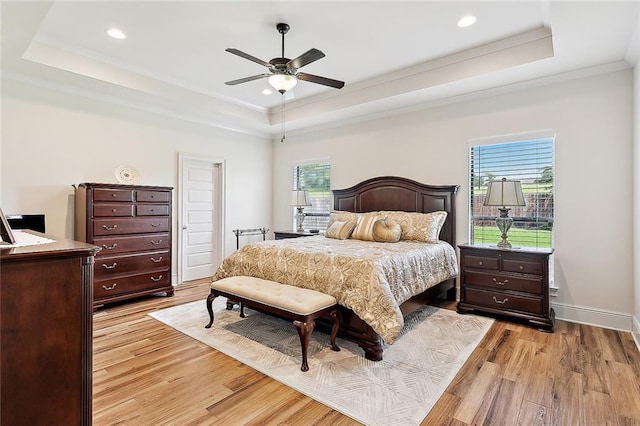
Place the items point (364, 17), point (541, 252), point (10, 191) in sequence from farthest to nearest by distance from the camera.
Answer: point (10, 191), point (541, 252), point (364, 17)

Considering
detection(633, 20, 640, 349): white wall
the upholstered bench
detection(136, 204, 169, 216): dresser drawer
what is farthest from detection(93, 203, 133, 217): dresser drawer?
detection(633, 20, 640, 349): white wall

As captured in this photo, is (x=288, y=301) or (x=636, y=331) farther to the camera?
(x=636, y=331)

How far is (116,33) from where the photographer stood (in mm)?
3332

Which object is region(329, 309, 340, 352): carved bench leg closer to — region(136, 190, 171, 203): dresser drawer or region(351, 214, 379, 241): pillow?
region(351, 214, 379, 241): pillow

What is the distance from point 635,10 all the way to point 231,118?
4.95 metres

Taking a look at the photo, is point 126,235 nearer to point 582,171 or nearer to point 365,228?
point 365,228

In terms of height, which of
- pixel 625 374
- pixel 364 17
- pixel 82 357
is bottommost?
pixel 625 374

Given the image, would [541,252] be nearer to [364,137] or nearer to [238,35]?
[364,137]

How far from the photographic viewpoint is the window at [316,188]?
6094 millimetres

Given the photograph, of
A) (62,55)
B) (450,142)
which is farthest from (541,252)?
(62,55)

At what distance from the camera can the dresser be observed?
1209 millimetres

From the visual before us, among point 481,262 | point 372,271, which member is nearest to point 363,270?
point 372,271

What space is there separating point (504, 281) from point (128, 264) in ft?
15.0

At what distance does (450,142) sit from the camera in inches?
181
